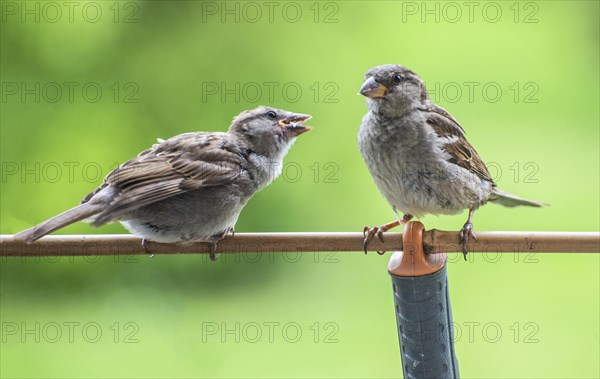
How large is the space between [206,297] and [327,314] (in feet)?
1.49

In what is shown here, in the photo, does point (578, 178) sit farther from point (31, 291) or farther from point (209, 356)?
point (31, 291)

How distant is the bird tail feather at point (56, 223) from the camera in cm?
182

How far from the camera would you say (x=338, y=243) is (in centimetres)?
188

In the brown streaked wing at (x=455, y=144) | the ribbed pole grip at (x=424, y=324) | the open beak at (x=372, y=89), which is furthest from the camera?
the brown streaked wing at (x=455, y=144)

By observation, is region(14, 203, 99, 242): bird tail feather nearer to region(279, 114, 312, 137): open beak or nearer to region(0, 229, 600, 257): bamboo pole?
region(0, 229, 600, 257): bamboo pole

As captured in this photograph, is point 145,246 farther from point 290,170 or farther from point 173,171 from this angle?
point 290,170

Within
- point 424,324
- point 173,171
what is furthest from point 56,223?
point 424,324

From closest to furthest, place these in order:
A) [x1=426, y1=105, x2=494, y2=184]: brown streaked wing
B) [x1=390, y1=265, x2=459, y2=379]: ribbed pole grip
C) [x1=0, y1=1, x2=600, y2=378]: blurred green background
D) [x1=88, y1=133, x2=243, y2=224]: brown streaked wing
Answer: [x1=390, y1=265, x2=459, y2=379]: ribbed pole grip → [x1=88, y1=133, x2=243, y2=224]: brown streaked wing → [x1=426, y1=105, x2=494, y2=184]: brown streaked wing → [x1=0, y1=1, x2=600, y2=378]: blurred green background

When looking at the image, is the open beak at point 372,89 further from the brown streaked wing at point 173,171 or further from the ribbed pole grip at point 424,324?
the ribbed pole grip at point 424,324

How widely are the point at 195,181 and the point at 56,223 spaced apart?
40 cm

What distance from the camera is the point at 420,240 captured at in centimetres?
185

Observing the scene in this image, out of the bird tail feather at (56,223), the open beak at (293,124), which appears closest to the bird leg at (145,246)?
the bird tail feather at (56,223)

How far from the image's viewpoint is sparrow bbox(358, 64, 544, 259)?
226 cm

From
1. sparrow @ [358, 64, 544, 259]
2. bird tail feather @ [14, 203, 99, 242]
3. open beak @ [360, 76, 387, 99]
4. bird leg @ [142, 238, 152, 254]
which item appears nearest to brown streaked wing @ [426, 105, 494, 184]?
sparrow @ [358, 64, 544, 259]
